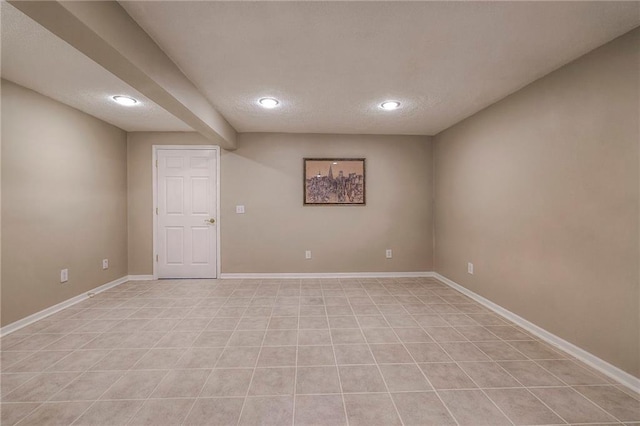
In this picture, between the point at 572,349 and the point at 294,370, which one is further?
the point at 572,349

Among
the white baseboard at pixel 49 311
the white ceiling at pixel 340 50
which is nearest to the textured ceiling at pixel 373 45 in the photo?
the white ceiling at pixel 340 50

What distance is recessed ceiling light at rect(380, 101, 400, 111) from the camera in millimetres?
2889

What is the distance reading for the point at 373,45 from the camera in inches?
72.9

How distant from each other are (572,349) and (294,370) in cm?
219

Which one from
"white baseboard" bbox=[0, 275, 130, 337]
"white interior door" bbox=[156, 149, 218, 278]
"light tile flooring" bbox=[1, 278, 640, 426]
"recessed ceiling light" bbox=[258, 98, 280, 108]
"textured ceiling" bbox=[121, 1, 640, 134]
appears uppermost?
"recessed ceiling light" bbox=[258, 98, 280, 108]

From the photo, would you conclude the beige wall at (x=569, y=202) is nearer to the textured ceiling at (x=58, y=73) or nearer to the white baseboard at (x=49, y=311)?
the textured ceiling at (x=58, y=73)

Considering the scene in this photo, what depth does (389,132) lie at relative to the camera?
4117mm

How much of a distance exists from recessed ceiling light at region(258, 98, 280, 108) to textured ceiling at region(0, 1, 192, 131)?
4.11 ft

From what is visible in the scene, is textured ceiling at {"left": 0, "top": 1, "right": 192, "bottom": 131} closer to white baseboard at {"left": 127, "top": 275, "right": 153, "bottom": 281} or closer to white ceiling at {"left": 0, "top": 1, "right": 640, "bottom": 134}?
white ceiling at {"left": 0, "top": 1, "right": 640, "bottom": 134}

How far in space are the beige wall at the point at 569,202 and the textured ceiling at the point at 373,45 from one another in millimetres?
271

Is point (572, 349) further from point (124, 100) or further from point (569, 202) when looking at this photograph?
point (124, 100)

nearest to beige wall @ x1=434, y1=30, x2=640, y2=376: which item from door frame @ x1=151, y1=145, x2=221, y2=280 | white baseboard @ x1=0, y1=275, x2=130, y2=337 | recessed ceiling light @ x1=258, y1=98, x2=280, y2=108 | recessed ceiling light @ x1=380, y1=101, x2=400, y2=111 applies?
recessed ceiling light @ x1=380, y1=101, x2=400, y2=111

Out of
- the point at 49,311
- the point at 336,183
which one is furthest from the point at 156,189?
the point at 336,183

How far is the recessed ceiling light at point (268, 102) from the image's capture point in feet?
9.27
